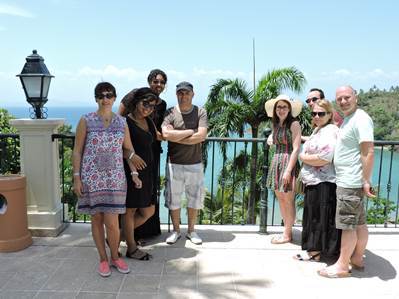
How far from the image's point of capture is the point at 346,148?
9.92ft

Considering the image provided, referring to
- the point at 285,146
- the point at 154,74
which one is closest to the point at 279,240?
the point at 285,146

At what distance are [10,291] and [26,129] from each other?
1701mm

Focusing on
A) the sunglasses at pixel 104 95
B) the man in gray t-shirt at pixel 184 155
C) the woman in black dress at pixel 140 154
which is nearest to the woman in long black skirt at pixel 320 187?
the man in gray t-shirt at pixel 184 155

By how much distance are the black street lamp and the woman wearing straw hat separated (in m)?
2.42

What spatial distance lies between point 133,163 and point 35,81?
61.5 inches

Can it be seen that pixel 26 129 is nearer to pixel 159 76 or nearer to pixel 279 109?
pixel 159 76

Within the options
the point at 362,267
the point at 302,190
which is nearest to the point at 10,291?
the point at 302,190

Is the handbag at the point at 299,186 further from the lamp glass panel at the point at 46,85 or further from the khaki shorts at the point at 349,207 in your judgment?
the lamp glass panel at the point at 46,85

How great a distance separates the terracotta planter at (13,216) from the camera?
358cm

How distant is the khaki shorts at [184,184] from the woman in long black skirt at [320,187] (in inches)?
43.2

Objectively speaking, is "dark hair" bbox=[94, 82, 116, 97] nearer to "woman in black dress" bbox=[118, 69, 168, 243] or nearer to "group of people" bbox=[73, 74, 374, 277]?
"group of people" bbox=[73, 74, 374, 277]

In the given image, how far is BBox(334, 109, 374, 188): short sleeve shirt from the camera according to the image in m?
2.90

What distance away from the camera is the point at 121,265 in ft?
10.6

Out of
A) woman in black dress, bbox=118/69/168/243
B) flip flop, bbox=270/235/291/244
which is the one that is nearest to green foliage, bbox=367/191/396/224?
flip flop, bbox=270/235/291/244
